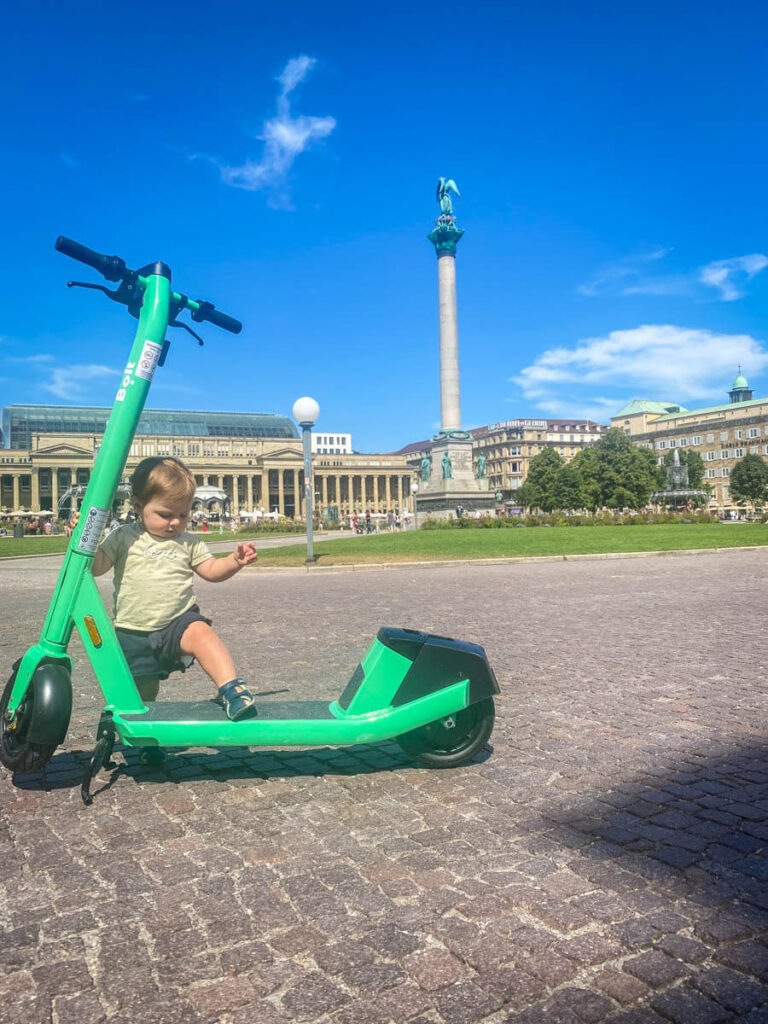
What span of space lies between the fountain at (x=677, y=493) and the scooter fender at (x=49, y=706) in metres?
76.1

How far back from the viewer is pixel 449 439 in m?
51.8

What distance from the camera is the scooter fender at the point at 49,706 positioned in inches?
144

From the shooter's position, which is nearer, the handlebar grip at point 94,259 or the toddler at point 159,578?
the handlebar grip at point 94,259

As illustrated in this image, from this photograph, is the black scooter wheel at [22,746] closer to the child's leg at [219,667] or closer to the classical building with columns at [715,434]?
the child's leg at [219,667]

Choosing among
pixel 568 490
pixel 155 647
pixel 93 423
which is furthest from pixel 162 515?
pixel 93 423

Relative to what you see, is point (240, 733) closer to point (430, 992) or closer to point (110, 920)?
point (110, 920)

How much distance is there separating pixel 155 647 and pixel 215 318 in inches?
72.0

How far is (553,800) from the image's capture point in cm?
374

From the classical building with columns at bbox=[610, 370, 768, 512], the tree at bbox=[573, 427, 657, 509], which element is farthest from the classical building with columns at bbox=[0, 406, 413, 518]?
the tree at bbox=[573, 427, 657, 509]

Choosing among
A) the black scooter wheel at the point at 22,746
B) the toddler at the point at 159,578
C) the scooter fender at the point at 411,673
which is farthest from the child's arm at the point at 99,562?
the scooter fender at the point at 411,673

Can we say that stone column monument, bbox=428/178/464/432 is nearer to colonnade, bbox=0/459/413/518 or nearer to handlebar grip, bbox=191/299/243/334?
handlebar grip, bbox=191/299/243/334

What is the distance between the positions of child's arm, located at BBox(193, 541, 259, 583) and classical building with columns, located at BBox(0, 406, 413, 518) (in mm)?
123254

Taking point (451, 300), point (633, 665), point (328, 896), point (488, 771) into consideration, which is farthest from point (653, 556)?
point (451, 300)

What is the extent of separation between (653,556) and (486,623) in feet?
46.2
